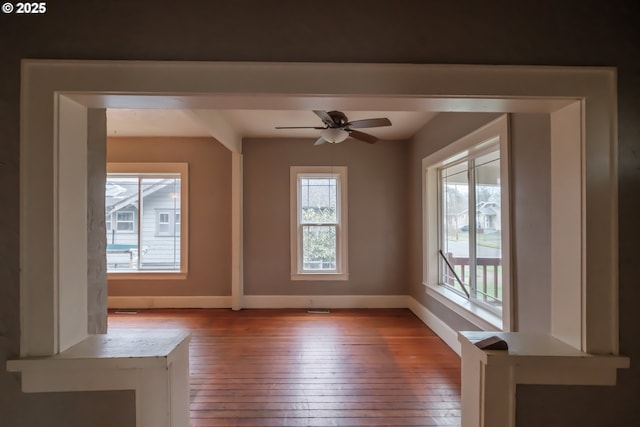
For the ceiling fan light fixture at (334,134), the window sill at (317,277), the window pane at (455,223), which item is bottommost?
the window sill at (317,277)

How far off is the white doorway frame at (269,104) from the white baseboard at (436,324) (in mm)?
1917

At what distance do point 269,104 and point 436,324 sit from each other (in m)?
3.16

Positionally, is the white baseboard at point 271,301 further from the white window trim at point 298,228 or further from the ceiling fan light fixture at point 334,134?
the ceiling fan light fixture at point 334,134

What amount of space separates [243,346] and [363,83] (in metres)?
2.84

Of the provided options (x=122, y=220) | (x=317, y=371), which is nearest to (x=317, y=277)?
(x=317, y=371)


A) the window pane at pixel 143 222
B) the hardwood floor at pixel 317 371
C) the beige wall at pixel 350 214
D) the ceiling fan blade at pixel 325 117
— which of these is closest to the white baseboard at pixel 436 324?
the hardwood floor at pixel 317 371

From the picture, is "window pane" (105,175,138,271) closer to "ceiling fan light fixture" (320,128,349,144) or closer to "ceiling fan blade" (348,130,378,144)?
"ceiling fan light fixture" (320,128,349,144)

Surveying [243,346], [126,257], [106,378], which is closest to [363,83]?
[106,378]

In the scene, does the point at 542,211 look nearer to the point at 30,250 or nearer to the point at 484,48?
the point at 484,48

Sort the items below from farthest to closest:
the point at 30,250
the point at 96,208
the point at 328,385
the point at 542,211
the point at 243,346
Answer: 1. the point at 243,346
2. the point at 328,385
3. the point at 542,211
4. the point at 96,208
5. the point at 30,250

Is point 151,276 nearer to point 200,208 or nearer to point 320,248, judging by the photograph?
point 200,208

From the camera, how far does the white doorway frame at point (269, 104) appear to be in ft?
3.59

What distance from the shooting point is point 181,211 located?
446cm

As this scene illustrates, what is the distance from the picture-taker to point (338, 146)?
445 centimetres
